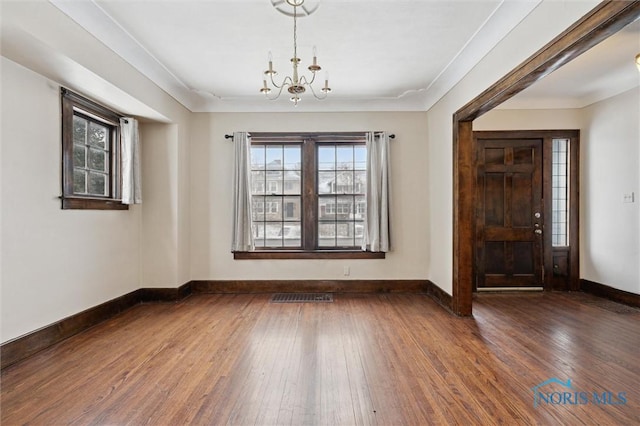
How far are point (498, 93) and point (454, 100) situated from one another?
36.8 inches

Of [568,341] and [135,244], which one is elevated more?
[135,244]

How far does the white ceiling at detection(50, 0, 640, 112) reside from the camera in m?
2.50

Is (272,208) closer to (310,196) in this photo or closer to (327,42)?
(310,196)

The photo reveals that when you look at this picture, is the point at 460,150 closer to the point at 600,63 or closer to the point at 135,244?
the point at 600,63

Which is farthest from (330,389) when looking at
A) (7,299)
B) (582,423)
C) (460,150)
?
(460,150)

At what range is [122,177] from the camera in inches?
149

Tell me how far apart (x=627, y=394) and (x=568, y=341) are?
2.91 ft

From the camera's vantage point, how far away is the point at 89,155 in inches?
135

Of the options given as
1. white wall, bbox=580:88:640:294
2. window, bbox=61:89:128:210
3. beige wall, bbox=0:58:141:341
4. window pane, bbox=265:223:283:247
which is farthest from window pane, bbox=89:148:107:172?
white wall, bbox=580:88:640:294

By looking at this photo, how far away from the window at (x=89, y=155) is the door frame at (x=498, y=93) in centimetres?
395

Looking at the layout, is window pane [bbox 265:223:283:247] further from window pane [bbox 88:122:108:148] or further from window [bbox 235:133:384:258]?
window pane [bbox 88:122:108:148]

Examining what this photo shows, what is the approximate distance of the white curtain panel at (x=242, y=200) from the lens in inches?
175

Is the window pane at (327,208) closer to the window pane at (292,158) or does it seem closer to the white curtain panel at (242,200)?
the window pane at (292,158)
